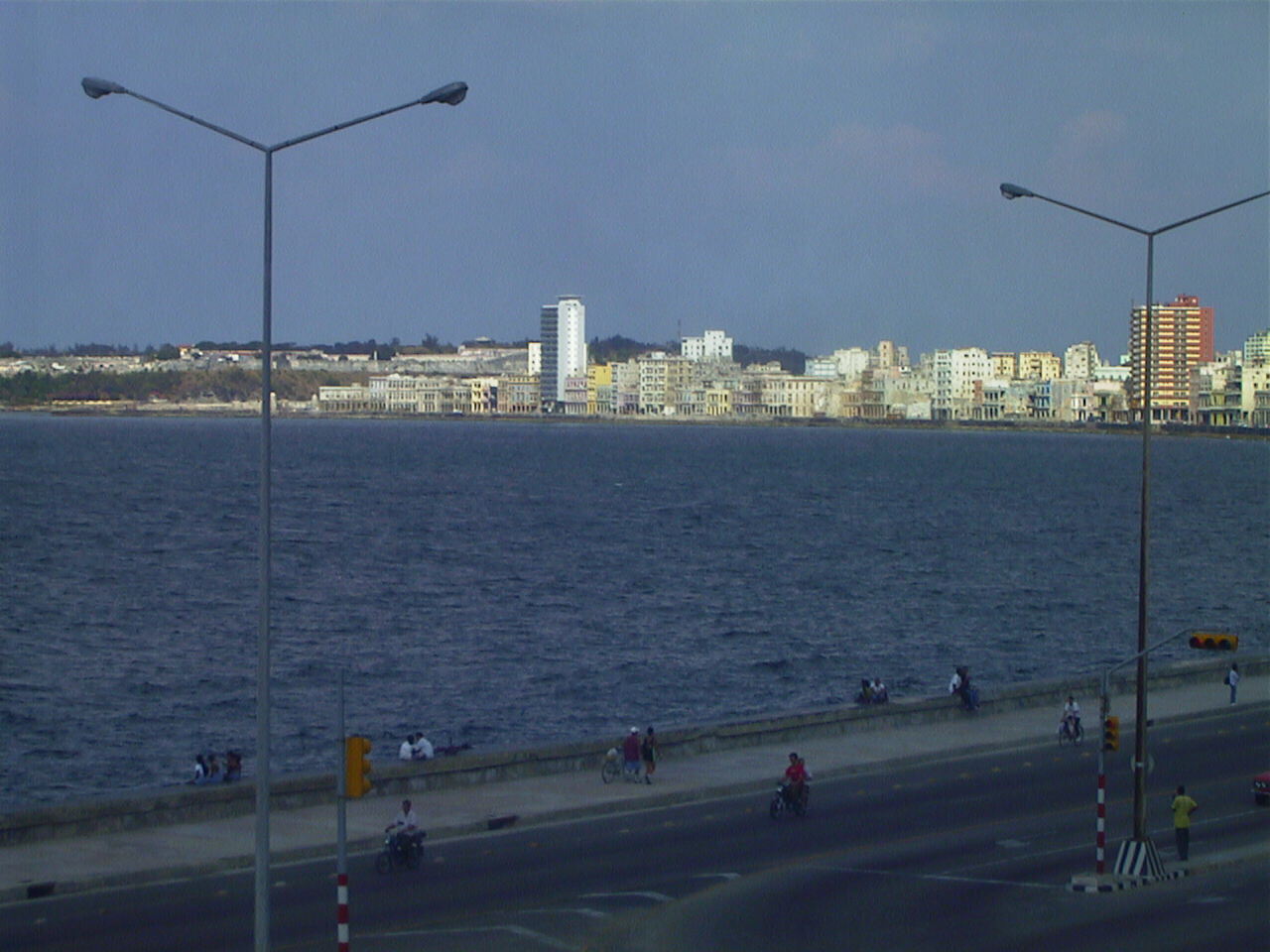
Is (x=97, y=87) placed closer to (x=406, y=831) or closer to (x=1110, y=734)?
(x=406, y=831)

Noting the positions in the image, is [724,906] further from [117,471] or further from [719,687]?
[117,471]

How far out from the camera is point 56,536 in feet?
303

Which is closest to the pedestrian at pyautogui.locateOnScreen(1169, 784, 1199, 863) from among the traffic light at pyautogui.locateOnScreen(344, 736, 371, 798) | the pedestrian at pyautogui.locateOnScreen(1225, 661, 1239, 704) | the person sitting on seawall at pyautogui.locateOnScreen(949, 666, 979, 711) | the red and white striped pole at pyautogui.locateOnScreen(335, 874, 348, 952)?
the red and white striped pole at pyautogui.locateOnScreen(335, 874, 348, 952)

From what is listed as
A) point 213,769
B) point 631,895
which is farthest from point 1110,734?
point 213,769

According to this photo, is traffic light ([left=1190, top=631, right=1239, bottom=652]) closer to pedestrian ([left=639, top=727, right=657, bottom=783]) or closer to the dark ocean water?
pedestrian ([left=639, top=727, right=657, bottom=783])

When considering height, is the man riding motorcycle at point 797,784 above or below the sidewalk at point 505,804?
above

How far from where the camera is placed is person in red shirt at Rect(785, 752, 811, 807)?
24.8m

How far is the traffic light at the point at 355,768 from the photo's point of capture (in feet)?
46.7

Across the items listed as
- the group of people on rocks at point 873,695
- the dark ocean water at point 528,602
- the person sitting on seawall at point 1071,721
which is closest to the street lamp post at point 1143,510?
the person sitting on seawall at point 1071,721

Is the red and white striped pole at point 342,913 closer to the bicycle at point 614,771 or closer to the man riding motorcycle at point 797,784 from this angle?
the man riding motorcycle at point 797,784

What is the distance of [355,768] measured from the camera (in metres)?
14.3

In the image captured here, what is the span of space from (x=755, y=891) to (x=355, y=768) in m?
7.46

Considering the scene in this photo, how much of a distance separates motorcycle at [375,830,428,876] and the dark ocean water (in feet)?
48.7

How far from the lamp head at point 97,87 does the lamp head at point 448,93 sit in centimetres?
→ 263
